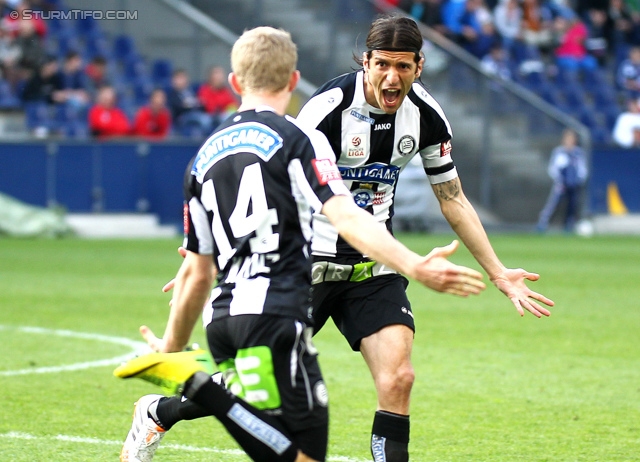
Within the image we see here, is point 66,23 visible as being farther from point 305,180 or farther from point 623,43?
point 305,180

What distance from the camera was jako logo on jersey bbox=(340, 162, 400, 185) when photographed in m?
5.25

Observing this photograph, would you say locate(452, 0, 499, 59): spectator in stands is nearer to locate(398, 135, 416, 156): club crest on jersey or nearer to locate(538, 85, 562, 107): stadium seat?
locate(538, 85, 562, 107): stadium seat

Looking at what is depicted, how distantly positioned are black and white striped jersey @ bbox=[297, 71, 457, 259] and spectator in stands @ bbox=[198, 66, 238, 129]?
684 inches

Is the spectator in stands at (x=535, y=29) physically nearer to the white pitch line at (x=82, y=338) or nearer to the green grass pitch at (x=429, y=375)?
the green grass pitch at (x=429, y=375)

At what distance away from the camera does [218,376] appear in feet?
16.1

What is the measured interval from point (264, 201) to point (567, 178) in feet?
69.2

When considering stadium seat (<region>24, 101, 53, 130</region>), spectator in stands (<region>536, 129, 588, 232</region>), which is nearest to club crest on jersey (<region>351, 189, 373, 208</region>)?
stadium seat (<region>24, 101, 53, 130</region>)

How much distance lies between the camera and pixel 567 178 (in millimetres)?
24078

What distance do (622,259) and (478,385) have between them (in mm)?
10766

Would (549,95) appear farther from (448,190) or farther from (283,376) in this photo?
(283,376)

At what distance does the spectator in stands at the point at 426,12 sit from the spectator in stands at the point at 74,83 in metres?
8.30

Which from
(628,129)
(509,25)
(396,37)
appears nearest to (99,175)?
(509,25)

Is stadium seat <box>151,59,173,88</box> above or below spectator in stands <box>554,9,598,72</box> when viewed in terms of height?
below

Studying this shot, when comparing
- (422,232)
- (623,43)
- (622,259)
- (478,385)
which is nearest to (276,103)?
(478,385)
